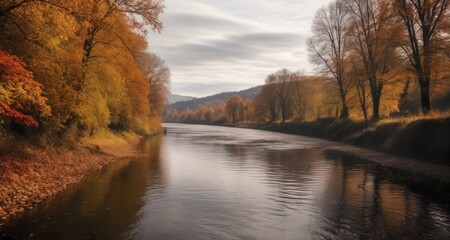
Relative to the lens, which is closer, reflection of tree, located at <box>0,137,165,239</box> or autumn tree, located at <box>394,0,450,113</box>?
reflection of tree, located at <box>0,137,165,239</box>

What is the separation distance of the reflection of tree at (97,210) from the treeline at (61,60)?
429cm

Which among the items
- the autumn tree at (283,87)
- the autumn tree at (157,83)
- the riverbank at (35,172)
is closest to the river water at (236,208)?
the riverbank at (35,172)

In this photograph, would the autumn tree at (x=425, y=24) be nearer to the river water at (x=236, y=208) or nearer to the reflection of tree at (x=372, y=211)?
the river water at (x=236, y=208)

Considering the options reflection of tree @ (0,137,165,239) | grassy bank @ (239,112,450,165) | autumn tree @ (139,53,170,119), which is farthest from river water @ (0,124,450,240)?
autumn tree @ (139,53,170,119)

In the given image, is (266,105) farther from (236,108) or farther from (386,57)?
(386,57)

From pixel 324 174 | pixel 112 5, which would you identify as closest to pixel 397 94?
pixel 324 174

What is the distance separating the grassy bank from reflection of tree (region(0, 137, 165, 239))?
733 inches

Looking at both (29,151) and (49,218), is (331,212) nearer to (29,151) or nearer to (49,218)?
(49,218)

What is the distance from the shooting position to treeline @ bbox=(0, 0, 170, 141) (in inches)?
600

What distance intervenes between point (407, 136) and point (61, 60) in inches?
1078

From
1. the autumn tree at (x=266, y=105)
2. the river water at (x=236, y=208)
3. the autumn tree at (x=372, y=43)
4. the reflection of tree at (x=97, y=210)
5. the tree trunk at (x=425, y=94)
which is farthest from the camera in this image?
the autumn tree at (x=266, y=105)

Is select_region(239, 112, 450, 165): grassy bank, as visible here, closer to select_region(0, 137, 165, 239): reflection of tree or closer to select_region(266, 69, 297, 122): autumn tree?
A: select_region(0, 137, 165, 239): reflection of tree

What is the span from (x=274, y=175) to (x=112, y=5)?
1596 cm

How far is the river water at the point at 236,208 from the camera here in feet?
38.7
